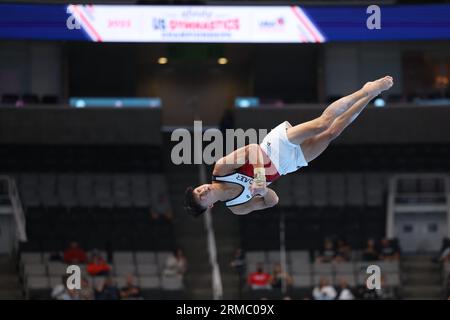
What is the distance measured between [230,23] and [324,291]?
6.99m

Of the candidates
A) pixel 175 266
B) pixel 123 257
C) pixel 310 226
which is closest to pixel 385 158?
pixel 310 226

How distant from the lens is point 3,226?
24109mm

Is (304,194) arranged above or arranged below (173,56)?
below

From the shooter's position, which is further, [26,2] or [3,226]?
[3,226]

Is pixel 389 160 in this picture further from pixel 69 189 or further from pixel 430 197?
pixel 69 189

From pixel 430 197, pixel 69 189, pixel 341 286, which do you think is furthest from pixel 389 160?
pixel 69 189

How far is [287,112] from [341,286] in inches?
241

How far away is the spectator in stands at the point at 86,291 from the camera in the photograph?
63.0ft

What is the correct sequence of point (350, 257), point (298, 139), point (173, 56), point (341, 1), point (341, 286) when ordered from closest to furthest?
point (298, 139)
point (341, 286)
point (350, 257)
point (341, 1)
point (173, 56)

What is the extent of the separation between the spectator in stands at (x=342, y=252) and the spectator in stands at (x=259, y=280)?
2176 millimetres

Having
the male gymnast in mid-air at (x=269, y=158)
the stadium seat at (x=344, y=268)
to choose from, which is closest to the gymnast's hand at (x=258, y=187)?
the male gymnast in mid-air at (x=269, y=158)

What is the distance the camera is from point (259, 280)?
2067cm

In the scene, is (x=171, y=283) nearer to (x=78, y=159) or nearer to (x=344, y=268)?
(x=344, y=268)

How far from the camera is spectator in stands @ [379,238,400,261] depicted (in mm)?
22312
